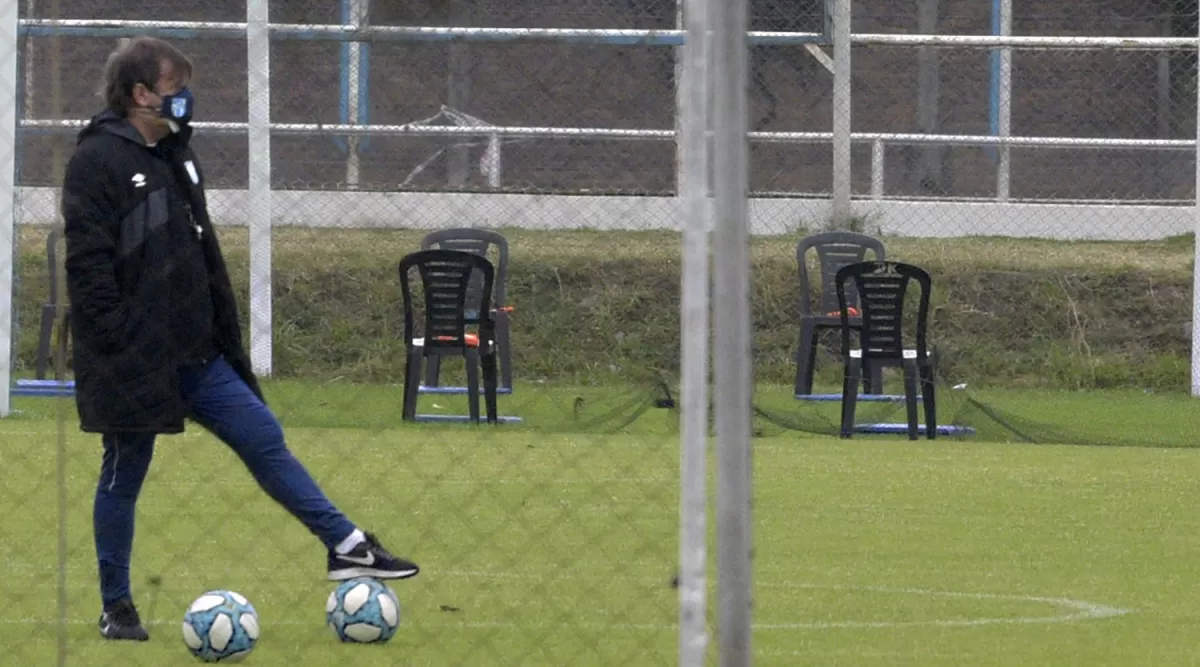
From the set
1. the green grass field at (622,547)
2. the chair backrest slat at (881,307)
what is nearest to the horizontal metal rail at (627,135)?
the green grass field at (622,547)

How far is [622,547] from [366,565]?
227cm

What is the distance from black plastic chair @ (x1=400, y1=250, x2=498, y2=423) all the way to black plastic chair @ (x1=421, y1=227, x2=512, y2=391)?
1216mm

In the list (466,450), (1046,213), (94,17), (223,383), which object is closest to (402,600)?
(223,383)

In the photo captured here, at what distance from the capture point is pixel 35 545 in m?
8.75

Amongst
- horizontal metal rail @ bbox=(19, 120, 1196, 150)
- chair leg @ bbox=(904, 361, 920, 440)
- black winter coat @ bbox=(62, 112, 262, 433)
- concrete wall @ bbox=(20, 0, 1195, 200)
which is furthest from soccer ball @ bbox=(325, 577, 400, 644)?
concrete wall @ bbox=(20, 0, 1195, 200)

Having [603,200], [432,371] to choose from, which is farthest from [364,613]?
[603,200]

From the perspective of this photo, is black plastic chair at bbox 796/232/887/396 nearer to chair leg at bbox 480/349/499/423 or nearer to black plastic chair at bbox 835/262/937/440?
black plastic chair at bbox 835/262/937/440

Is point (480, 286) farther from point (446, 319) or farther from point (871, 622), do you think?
point (871, 622)

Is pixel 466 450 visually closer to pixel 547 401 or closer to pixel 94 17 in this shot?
pixel 547 401

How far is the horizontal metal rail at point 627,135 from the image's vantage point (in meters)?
16.8

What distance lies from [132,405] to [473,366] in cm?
813

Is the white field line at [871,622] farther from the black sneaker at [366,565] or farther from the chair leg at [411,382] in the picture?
the chair leg at [411,382]

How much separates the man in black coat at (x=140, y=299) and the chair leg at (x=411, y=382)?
24.1ft

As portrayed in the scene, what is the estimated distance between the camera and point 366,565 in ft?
22.1
